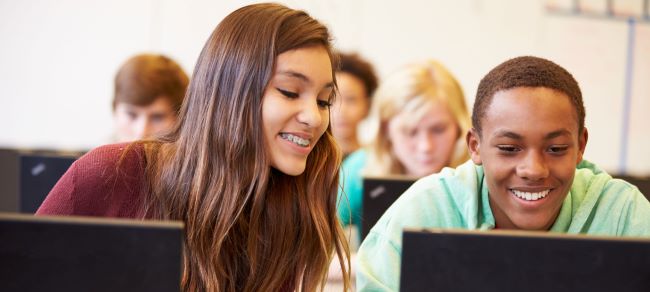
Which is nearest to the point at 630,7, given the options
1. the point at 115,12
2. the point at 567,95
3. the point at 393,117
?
the point at 393,117

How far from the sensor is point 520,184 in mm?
1583

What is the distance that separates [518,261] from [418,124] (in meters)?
2.14

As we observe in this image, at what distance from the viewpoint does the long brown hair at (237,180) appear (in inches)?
63.9

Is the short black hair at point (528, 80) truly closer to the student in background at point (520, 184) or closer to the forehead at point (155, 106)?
the student in background at point (520, 184)

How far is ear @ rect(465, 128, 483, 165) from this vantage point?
5.55ft

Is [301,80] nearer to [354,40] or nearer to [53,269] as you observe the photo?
[53,269]

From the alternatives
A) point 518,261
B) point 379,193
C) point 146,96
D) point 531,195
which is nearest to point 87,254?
point 518,261

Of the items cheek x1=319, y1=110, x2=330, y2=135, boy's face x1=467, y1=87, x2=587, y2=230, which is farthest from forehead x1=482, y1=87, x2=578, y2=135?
cheek x1=319, y1=110, x2=330, y2=135

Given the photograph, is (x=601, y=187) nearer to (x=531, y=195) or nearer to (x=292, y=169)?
(x=531, y=195)

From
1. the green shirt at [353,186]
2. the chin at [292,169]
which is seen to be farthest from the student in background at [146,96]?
the chin at [292,169]

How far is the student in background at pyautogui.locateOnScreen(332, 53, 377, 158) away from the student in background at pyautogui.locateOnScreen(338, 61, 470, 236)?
794mm

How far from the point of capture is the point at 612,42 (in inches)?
187

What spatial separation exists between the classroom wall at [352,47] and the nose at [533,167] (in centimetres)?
290

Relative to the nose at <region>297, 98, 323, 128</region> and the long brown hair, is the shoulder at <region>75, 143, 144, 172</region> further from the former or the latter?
the nose at <region>297, 98, 323, 128</region>
